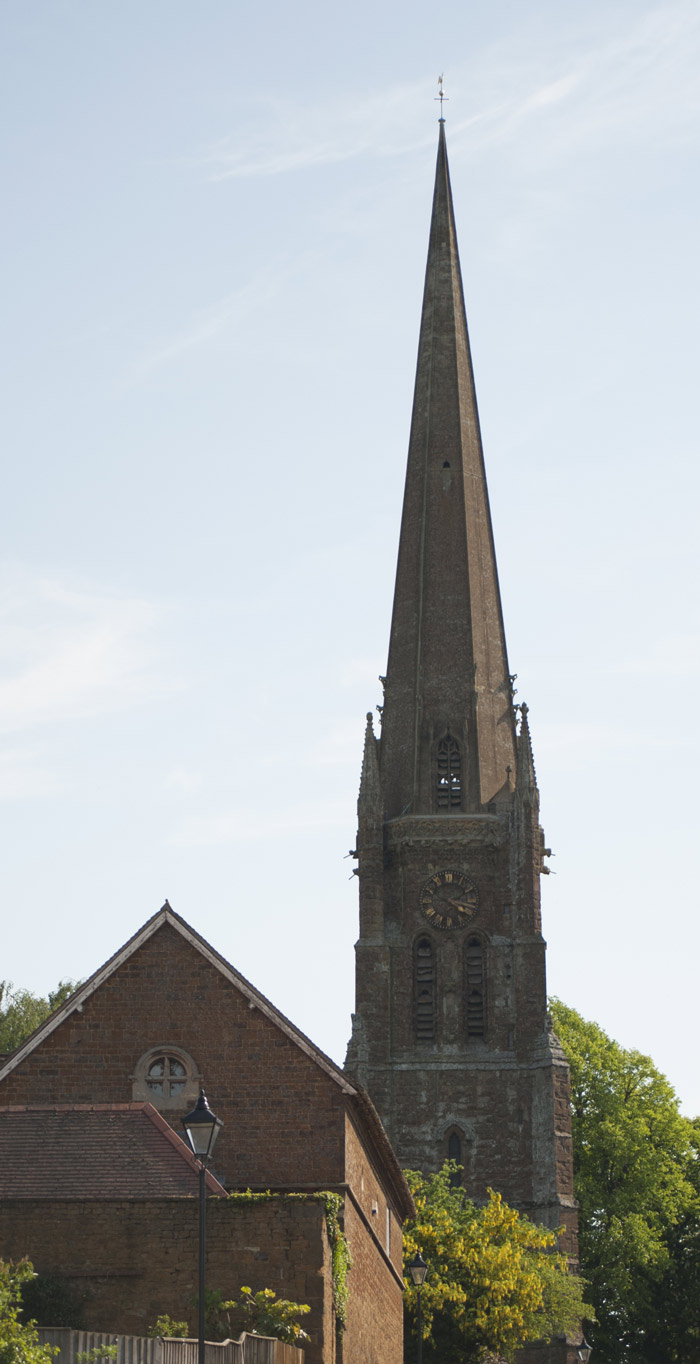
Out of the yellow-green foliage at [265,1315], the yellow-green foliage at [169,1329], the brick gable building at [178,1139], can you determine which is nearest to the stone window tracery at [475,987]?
the brick gable building at [178,1139]

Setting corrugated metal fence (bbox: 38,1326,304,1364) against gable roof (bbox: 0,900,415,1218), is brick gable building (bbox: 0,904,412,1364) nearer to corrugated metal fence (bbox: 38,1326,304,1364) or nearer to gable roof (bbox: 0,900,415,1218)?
gable roof (bbox: 0,900,415,1218)

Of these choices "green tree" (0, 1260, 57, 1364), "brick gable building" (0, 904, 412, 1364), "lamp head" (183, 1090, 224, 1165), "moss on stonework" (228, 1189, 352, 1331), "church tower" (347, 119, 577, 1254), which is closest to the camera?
"green tree" (0, 1260, 57, 1364)

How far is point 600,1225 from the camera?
6594cm

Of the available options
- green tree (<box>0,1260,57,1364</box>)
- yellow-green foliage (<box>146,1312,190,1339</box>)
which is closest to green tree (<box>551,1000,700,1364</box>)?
yellow-green foliage (<box>146,1312,190,1339</box>)

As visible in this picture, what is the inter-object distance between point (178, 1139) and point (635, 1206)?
136 feet

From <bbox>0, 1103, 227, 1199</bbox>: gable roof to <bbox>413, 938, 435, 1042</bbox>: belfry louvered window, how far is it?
119 ft

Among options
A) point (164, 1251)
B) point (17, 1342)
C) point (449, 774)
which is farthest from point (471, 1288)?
point (449, 774)

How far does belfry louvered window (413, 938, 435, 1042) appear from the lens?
6425 cm

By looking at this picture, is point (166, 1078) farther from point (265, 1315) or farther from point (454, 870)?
point (454, 870)

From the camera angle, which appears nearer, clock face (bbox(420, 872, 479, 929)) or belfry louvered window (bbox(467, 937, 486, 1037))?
belfry louvered window (bbox(467, 937, 486, 1037))

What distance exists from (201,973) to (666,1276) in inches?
1520

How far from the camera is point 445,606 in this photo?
7112 cm

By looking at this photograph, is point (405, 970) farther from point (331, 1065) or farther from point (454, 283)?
point (331, 1065)

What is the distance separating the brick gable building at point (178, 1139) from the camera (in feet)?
85.4
